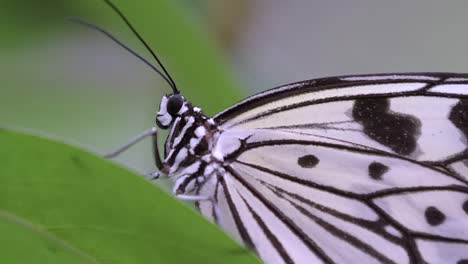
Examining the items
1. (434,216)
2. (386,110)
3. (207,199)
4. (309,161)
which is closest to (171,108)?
(207,199)

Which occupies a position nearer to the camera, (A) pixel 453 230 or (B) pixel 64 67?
(A) pixel 453 230

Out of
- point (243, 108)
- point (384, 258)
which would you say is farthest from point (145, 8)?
point (384, 258)

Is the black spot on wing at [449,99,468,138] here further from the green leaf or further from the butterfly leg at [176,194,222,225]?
the green leaf

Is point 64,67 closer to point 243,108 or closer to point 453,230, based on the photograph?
point 243,108

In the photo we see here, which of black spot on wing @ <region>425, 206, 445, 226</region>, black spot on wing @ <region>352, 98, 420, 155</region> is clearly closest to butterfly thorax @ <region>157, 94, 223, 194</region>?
black spot on wing @ <region>352, 98, 420, 155</region>

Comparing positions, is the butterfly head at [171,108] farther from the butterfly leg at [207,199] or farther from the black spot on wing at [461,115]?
the black spot on wing at [461,115]

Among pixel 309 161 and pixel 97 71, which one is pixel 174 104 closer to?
pixel 309 161
